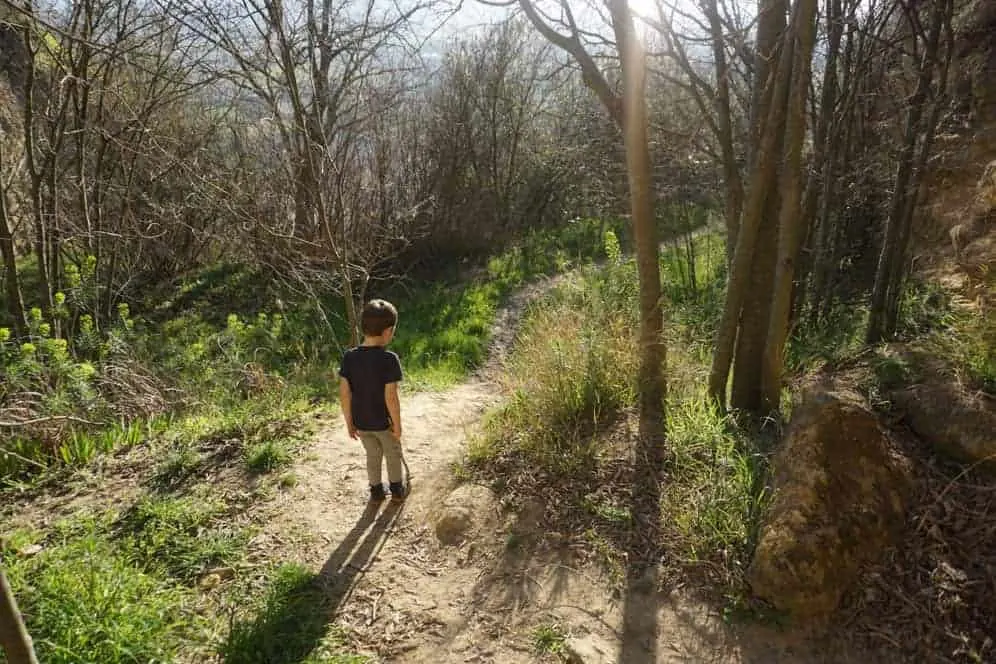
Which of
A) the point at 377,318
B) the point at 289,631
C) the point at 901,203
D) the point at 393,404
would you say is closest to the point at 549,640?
the point at 289,631

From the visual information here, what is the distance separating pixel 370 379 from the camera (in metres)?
3.33

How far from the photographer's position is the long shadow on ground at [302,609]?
8.39 ft

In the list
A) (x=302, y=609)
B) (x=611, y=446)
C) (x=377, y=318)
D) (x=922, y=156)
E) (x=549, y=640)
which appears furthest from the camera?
(x=922, y=156)

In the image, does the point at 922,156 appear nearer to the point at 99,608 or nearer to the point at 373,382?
the point at 373,382

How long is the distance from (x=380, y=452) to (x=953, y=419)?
129 inches

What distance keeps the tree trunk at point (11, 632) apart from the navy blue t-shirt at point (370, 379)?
6.54 feet

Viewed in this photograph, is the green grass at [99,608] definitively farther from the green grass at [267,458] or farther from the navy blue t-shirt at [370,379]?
the navy blue t-shirt at [370,379]

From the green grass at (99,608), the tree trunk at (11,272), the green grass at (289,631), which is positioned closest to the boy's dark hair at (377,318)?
the green grass at (289,631)

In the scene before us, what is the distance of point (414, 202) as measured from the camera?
34.8 feet

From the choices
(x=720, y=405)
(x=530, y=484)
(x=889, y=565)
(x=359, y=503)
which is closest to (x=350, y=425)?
(x=359, y=503)

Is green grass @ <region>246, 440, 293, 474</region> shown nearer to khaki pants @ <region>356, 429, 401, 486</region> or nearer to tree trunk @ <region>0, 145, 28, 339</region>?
khaki pants @ <region>356, 429, 401, 486</region>

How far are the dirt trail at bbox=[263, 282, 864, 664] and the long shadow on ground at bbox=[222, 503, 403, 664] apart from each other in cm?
1

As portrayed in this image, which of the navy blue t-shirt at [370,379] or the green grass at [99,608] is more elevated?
the navy blue t-shirt at [370,379]

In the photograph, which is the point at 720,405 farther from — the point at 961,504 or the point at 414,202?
the point at 414,202
